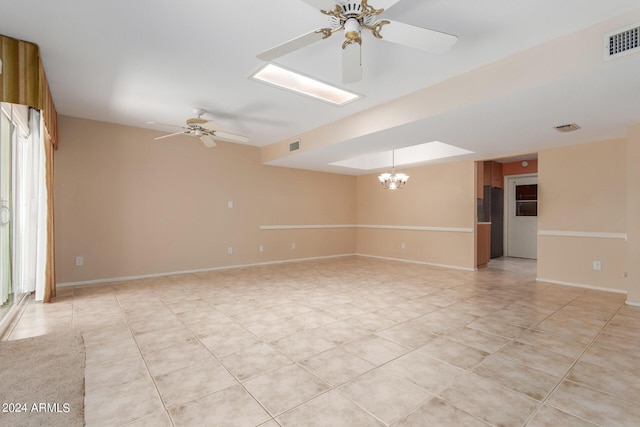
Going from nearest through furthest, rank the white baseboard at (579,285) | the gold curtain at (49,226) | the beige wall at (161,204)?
the gold curtain at (49,226), the white baseboard at (579,285), the beige wall at (161,204)

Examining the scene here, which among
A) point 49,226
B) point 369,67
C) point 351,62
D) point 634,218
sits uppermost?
point 369,67

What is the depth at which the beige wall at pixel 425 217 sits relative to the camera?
624 cm

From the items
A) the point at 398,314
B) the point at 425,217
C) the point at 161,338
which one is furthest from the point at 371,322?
the point at 425,217

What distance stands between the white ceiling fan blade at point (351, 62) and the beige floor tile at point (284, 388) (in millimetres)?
2256

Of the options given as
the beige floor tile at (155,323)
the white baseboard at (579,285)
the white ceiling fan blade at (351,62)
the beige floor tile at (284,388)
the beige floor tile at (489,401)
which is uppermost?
the white ceiling fan blade at (351,62)

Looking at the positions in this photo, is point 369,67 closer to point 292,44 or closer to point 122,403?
point 292,44

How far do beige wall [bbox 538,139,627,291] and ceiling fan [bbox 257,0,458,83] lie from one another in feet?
14.2

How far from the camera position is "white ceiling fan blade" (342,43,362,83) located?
2059 mm

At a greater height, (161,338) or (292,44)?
(292,44)

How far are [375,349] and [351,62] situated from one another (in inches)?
90.6

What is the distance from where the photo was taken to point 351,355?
7.81 ft

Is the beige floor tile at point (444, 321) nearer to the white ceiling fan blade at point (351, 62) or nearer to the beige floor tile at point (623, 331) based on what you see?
the beige floor tile at point (623, 331)

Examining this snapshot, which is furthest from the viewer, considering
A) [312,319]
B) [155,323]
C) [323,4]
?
[312,319]

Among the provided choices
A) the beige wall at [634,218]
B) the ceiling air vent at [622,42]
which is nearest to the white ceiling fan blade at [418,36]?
the ceiling air vent at [622,42]
